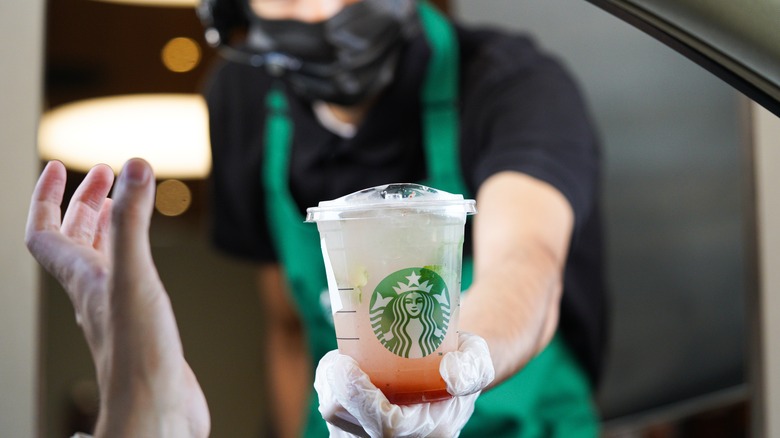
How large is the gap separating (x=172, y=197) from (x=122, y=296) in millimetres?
1215

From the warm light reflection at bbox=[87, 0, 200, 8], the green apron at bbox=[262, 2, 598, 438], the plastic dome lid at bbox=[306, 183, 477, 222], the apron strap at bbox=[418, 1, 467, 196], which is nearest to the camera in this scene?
the plastic dome lid at bbox=[306, 183, 477, 222]

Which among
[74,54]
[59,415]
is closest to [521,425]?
[59,415]

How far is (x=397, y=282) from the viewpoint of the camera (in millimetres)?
482

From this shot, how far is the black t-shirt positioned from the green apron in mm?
24

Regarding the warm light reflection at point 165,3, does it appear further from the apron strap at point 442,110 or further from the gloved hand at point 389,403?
the gloved hand at point 389,403

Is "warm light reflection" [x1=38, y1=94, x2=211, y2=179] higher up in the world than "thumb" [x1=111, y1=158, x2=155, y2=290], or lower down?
higher up

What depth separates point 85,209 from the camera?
49 cm

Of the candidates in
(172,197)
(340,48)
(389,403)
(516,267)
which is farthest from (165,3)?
(389,403)

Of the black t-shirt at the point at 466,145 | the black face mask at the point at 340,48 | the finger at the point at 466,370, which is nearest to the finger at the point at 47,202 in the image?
the finger at the point at 466,370

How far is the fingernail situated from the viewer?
405 mm

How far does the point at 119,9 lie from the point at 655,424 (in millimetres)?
1413

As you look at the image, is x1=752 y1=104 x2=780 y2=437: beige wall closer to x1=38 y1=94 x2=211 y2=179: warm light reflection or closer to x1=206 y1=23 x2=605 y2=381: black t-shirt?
x1=206 y1=23 x2=605 y2=381: black t-shirt

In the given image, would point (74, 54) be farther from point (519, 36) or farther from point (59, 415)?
point (519, 36)

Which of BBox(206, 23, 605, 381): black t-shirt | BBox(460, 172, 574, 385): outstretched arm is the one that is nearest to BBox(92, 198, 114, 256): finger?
BBox(460, 172, 574, 385): outstretched arm
